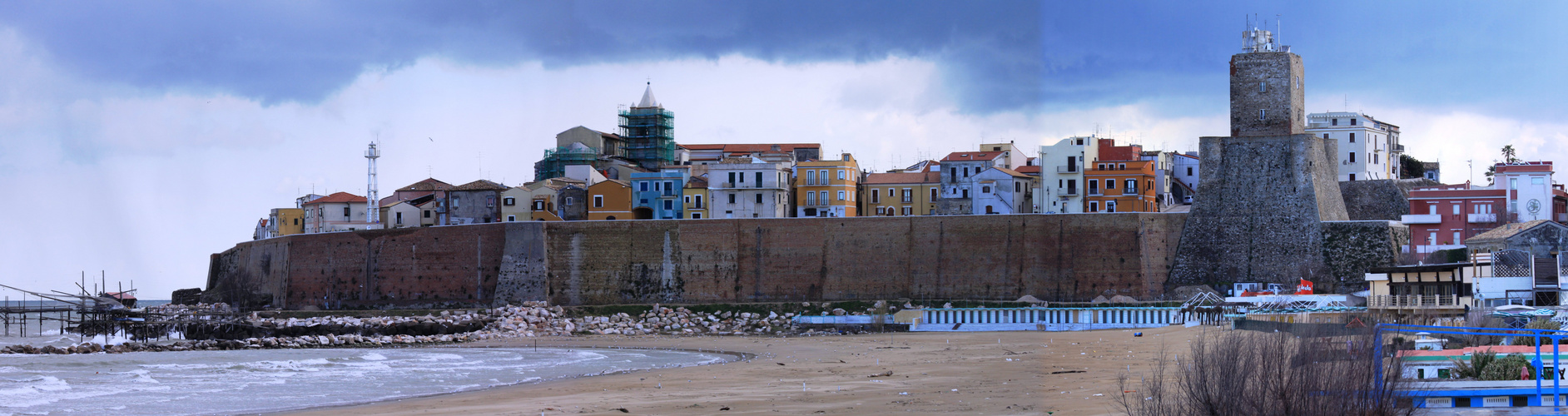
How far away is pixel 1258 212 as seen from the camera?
46.4m

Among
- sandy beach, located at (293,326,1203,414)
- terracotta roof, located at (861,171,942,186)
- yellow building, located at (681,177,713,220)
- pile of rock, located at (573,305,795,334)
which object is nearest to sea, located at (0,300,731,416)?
sandy beach, located at (293,326,1203,414)

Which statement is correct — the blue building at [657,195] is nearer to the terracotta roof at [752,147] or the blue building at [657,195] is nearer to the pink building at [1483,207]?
the terracotta roof at [752,147]

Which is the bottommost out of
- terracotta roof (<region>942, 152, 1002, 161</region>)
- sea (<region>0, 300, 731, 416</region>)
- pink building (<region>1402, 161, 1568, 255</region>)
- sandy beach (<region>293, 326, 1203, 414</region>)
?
sea (<region>0, 300, 731, 416</region>)

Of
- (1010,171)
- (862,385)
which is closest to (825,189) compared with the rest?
(1010,171)

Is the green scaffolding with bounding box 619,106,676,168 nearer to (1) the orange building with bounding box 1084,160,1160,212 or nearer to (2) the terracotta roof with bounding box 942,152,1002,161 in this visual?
(2) the terracotta roof with bounding box 942,152,1002,161

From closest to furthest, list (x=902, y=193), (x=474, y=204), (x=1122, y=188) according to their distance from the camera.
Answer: (x=1122, y=188) → (x=902, y=193) → (x=474, y=204)

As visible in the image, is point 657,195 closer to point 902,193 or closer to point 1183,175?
point 902,193

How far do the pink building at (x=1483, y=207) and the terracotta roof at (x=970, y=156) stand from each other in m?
20.2

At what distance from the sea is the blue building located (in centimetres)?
2221

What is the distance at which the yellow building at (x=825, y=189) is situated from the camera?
6069cm

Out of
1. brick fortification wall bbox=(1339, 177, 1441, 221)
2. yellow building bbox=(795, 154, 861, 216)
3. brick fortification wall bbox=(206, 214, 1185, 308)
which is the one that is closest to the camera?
brick fortification wall bbox=(206, 214, 1185, 308)

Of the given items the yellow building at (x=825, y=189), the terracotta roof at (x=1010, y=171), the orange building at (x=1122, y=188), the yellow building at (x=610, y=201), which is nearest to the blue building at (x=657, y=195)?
the yellow building at (x=610, y=201)

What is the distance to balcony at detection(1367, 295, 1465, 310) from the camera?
31.4 meters

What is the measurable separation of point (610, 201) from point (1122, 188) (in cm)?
2206
